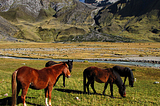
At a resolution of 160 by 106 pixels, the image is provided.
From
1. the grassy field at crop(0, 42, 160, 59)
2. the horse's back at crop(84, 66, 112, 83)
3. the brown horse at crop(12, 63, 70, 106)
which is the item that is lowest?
the grassy field at crop(0, 42, 160, 59)

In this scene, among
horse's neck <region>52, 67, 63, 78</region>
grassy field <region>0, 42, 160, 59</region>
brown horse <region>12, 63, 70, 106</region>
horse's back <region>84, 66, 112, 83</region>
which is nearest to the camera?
brown horse <region>12, 63, 70, 106</region>

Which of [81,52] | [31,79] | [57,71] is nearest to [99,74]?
[57,71]

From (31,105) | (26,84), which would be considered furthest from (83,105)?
(26,84)

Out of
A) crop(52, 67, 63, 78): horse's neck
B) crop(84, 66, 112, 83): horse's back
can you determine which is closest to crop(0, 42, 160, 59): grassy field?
crop(84, 66, 112, 83): horse's back

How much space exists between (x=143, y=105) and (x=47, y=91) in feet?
26.0

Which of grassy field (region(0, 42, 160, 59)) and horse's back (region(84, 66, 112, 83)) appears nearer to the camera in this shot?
horse's back (region(84, 66, 112, 83))

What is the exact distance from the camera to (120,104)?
34.9 feet

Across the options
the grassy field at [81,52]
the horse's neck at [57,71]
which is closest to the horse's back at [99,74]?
the horse's neck at [57,71]

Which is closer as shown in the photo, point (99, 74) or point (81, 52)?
point (99, 74)

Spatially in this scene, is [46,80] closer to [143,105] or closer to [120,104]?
[120,104]

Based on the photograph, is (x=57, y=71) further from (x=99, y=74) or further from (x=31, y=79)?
(x=99, y=74)

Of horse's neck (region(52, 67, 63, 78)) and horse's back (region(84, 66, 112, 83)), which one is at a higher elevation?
horse's neck (region(52, 67, 63, 78))

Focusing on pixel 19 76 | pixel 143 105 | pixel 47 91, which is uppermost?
pixel 19 76

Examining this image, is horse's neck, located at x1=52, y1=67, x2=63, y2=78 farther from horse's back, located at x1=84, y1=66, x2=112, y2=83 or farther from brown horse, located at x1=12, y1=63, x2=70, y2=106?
horse's back, located at x1=84, y1=66, x2=112, y2=83
